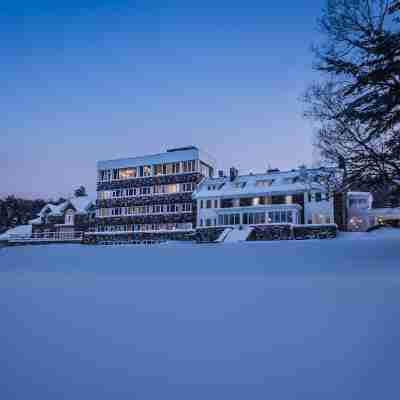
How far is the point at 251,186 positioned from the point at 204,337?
3789 cm

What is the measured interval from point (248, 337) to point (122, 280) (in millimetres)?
4656

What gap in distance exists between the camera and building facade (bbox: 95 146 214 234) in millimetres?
45844

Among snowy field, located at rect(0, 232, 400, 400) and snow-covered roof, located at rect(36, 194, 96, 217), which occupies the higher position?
snow-covered roof, located at rect(36, 194, 96, 217)

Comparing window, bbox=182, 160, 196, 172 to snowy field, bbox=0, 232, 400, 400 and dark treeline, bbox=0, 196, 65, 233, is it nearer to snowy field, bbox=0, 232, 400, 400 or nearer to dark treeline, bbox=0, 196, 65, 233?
snowy field, bbox=0, 232, 400, 400

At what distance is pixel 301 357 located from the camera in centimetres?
452

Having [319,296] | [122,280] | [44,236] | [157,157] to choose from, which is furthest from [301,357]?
[44,236]

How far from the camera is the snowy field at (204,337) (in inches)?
163

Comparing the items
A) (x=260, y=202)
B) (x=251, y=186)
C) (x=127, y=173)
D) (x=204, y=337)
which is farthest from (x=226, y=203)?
(x=204, y=337)

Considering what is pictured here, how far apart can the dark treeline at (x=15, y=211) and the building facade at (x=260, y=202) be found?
51224 millimetres

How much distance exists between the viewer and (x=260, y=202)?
40.6 meters

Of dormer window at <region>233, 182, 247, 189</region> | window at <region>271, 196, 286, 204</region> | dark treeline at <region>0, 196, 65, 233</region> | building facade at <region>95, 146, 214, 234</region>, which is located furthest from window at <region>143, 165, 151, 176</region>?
dark treeline at <region>0, 196, 65, 233</region>

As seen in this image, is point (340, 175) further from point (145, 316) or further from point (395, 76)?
point (145, 316)

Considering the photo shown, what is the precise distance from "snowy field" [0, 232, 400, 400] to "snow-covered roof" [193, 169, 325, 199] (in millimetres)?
31080

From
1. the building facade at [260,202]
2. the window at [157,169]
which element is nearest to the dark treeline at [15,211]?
the window at [157,169]
